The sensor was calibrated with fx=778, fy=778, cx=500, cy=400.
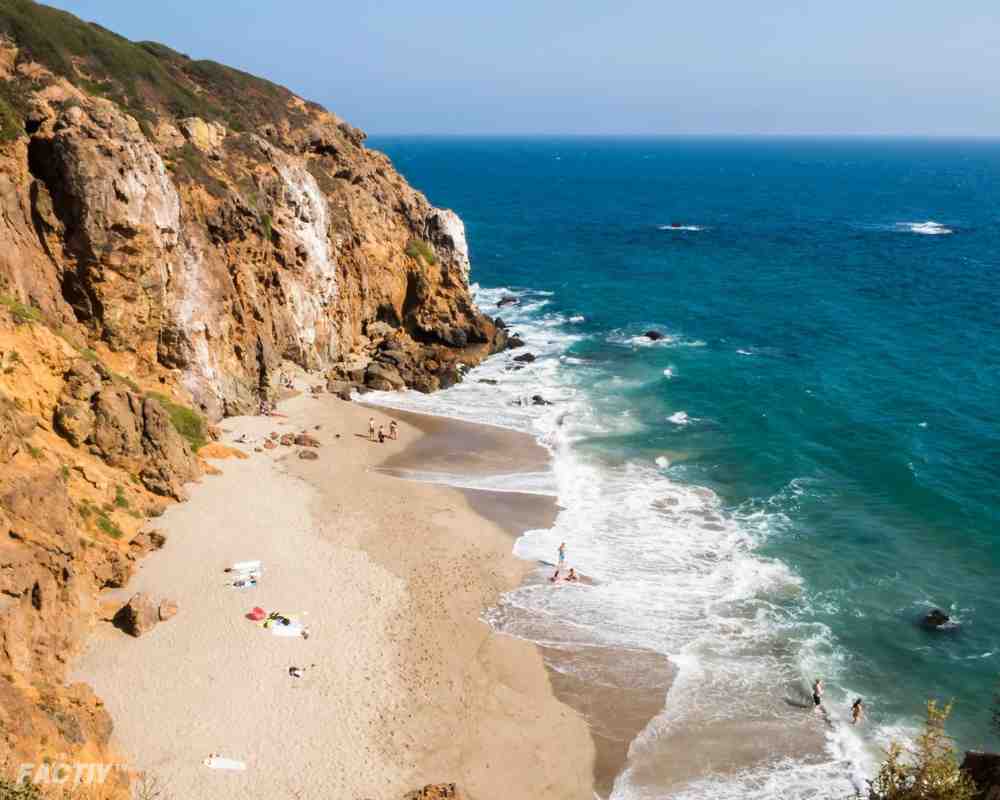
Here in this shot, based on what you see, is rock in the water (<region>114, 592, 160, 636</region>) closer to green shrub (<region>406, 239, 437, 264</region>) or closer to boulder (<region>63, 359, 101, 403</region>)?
boulder (<region>63, 359, 101, 403</region>)

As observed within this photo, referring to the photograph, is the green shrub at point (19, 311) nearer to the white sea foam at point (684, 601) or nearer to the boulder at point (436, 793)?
the white sea foam at point (684, 601)

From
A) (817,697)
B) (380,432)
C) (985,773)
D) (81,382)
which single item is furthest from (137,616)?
(985,773)

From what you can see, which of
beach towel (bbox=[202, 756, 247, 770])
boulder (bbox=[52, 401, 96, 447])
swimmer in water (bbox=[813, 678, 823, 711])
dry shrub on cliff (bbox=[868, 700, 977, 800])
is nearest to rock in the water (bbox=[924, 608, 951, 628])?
swimmer in water (bbox=[813, 678, 823, 711])

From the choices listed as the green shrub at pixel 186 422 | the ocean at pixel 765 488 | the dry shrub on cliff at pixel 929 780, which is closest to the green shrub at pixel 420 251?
the ocean at pixel 765 488

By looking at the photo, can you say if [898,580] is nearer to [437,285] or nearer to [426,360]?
[426,360]

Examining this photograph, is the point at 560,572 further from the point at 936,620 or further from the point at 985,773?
the point at 985,773

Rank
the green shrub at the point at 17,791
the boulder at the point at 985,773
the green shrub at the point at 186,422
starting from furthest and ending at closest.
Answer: the green shrub at the point at 186,422
the boulder at the point at 985,773
the green shrub at the point at 17,791
